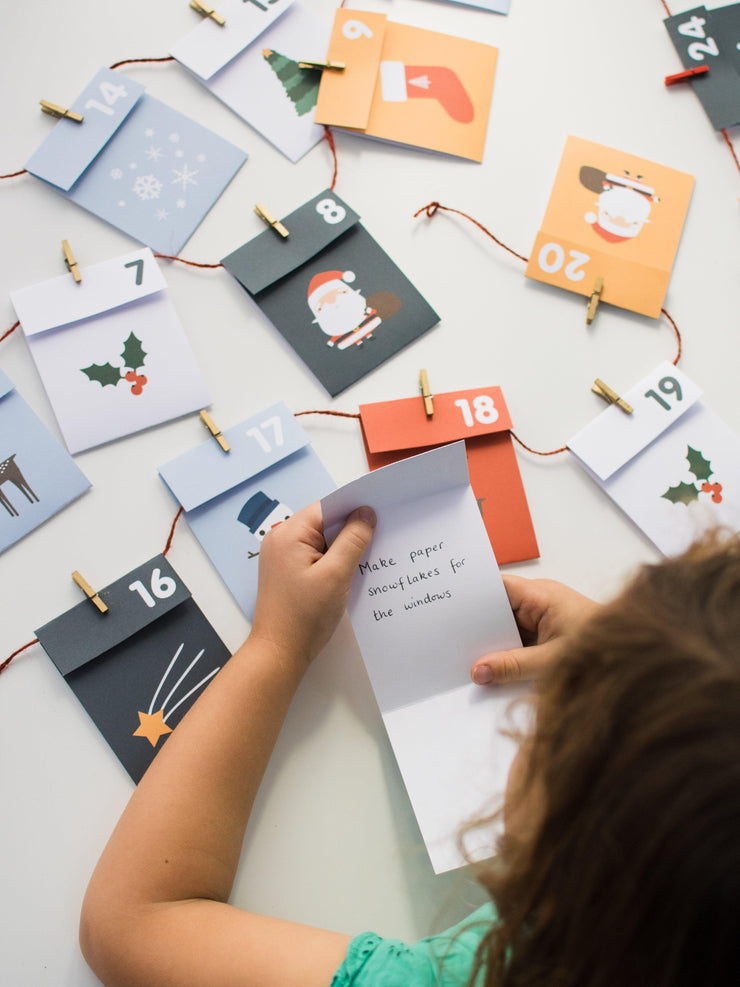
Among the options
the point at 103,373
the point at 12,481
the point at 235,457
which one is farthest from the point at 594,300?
the point at 12,481

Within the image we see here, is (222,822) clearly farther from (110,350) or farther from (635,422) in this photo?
(635,422)

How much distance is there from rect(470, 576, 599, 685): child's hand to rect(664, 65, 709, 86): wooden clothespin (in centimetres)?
62

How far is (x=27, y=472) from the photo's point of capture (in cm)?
68

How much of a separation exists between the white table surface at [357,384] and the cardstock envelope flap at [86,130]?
0.02 m

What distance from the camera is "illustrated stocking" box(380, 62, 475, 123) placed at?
30.8 inches

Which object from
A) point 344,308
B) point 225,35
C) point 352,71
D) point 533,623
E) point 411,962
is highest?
point 225,35

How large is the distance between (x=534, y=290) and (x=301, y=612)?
0.44 metres

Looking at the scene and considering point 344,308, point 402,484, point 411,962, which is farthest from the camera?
point 344,308

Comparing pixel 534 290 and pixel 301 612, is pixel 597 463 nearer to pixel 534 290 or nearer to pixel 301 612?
pixel 534 290

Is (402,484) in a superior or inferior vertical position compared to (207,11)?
inferior

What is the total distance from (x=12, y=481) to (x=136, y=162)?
365 mm

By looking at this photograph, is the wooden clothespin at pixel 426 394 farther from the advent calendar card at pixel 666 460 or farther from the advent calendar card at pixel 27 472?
the advent calendar card at pixel 27 472

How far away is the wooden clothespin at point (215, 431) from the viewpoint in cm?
69

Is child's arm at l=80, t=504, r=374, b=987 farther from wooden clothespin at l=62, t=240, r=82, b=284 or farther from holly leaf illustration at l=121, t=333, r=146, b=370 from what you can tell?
wooden clothespin at l=62, t=240, r=82, b=284
